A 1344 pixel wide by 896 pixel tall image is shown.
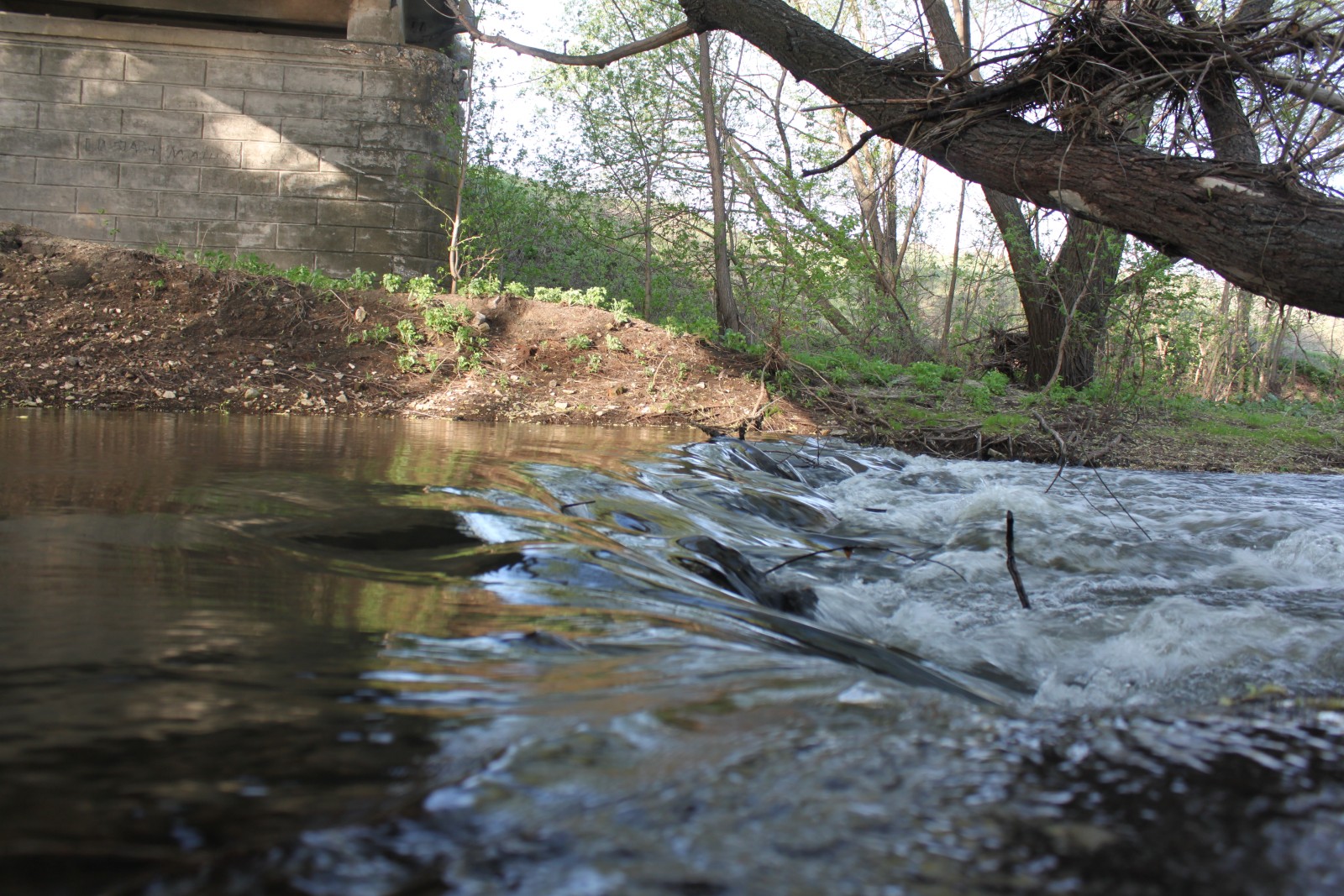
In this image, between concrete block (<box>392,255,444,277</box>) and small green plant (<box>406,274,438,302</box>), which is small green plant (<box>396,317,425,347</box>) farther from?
concrete block (<box>392,255,444,277</box>)

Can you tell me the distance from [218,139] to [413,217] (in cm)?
253

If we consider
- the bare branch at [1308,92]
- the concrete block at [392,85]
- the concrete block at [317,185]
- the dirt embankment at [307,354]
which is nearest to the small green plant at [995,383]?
the dirt embankment at [307,354]

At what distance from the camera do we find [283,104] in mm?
11195

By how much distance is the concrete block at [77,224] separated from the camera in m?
11.1

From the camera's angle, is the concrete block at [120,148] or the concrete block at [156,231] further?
the concrete block at [156,231]

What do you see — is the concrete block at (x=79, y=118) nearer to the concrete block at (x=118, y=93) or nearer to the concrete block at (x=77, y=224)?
the concrete block at (x=118, y=93)

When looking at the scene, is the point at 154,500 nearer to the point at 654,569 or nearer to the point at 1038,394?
the point at 654,569

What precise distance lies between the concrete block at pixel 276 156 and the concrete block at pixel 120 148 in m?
1.07

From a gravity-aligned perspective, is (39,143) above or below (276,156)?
below

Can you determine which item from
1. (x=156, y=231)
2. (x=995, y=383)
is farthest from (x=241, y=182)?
(x=995, y=383)

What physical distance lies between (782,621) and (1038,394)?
727 cm

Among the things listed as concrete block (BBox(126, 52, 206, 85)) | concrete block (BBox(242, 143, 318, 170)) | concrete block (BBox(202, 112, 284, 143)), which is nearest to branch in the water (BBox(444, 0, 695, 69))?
concrete block (BBox(242, 143, 318, 170))

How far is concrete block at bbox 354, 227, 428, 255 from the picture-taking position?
11406mm

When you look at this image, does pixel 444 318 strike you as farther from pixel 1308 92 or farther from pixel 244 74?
pixel 1308 92
